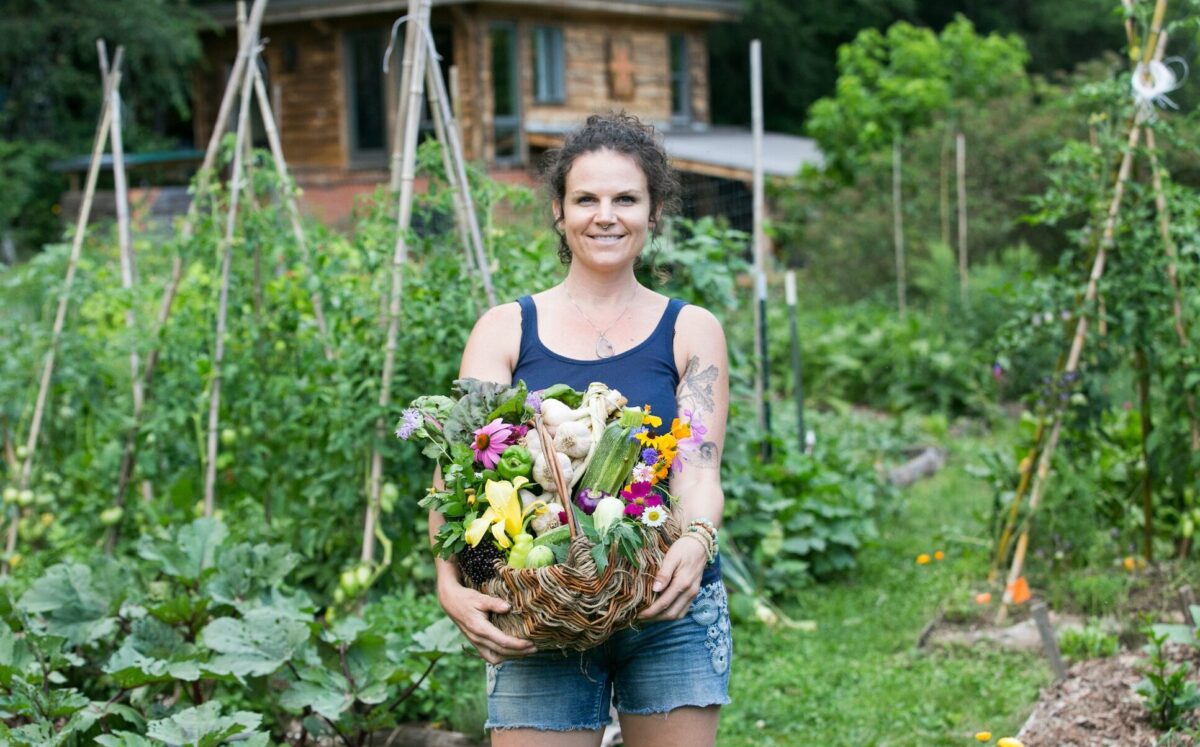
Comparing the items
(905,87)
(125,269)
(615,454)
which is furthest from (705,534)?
(905,87)

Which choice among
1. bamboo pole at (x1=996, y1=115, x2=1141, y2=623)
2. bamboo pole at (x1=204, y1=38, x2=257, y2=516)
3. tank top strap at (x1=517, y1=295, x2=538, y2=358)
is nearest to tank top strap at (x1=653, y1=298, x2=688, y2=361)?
tank top strap at (x1=517, y1=295, x2=538, y2=358)

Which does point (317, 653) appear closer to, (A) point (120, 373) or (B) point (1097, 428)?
(A) point (120, 373)

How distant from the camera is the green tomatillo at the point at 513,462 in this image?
2215 millimetres

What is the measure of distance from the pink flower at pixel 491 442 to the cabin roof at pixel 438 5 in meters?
15.6

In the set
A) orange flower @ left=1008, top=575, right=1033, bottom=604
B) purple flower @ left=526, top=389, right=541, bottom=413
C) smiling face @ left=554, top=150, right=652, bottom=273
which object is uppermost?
smiling face @ left=554, top=150, right=652, bottom=273

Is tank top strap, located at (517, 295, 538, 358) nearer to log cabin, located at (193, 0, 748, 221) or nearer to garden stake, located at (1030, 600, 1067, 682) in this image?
garden stake, located at (1030, 600, 1067, 682)

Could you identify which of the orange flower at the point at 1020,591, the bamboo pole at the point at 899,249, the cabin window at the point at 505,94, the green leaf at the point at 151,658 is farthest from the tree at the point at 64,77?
the orange flower at the point at 1020,591

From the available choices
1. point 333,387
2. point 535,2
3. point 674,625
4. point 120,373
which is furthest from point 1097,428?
point 535,2

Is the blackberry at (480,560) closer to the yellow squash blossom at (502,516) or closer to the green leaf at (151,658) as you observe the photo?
the yellow squash blossom at (502,516)

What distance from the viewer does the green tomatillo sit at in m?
2.21

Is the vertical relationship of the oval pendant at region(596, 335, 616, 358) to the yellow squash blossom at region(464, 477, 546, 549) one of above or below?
above

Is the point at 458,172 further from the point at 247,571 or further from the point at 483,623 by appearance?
the point at 483,623

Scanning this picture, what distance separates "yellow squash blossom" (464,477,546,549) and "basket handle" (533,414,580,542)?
0.07 metres

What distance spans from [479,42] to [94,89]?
6.23 metres
